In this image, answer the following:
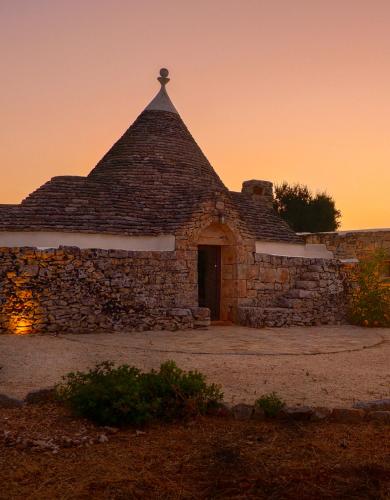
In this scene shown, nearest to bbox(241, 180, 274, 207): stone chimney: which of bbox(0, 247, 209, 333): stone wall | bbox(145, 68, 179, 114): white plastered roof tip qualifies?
bbox(145, 68, 179, 114): white plastered roof tip

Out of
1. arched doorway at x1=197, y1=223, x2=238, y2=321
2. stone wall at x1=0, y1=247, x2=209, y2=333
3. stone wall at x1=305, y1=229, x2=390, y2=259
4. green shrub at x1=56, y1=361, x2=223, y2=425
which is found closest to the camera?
green shrub at x1=56, y1=361, x2=223, y2=425

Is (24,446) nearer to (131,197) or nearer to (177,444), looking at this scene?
(177,444)

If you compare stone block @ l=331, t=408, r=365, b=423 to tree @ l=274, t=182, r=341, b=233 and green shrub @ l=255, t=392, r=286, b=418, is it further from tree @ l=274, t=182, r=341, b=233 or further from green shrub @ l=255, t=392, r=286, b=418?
tree @ l=274, t=182, r=341, b=233

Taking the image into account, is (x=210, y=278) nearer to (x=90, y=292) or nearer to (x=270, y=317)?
(x=270, y=317)

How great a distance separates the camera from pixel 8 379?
20.9 ft

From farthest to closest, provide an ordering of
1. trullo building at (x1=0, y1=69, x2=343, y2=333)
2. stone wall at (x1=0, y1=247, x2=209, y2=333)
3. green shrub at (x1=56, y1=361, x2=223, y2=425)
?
trullo building at (x1=0, y1=69, x2=343, y2=333) < stone wall at (x1=0, y1=247, x2=209, y2=333) < green shrub at (x1=56, y1=361, x2=223, y2=425)

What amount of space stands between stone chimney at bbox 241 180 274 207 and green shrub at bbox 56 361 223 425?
15606 mm

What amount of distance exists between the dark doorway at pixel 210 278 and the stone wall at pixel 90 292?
2130mm

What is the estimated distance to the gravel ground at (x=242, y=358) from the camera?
6043 millimetres

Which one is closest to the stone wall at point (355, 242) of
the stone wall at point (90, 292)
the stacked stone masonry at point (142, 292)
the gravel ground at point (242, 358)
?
the stacked stone masonry at point (142, 292)

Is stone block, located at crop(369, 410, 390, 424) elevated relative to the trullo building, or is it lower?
lower

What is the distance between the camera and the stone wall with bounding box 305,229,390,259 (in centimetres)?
2148

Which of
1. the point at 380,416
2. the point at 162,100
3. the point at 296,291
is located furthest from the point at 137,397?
the point at 162,100

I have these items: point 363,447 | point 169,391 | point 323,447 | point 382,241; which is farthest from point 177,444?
point 382,241
